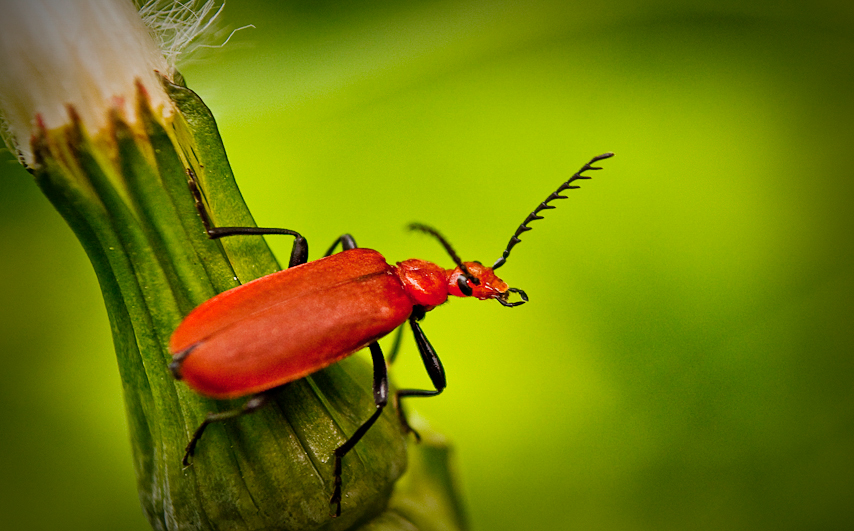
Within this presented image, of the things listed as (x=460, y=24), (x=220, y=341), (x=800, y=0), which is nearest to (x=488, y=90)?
(x=460, y=24)

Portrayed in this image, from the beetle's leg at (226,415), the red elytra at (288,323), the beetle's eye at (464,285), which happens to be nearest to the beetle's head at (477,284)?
the beetle's eye at (464,285)

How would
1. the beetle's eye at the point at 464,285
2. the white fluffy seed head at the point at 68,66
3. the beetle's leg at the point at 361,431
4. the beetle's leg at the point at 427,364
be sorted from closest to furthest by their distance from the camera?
the white fluffy seed head at the point at 68,66, the beetle's leg at the point at 361,431, the beetle's leg at the point at 427,364, the beetle's eye at the point at 464,285

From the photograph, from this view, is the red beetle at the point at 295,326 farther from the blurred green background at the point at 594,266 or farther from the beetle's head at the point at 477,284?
the blurred green background at the point at 594,266

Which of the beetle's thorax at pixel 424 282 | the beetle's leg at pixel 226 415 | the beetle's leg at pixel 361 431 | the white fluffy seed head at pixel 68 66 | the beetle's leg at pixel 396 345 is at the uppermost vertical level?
the white fluffy seed head at pixel 68 66

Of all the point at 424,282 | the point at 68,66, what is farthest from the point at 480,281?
the point at 68,66

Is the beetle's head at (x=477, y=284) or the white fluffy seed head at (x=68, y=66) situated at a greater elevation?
the white fluffy seed head at (x=68, y=66)

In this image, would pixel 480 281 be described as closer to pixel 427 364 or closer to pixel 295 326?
pixel 427 364

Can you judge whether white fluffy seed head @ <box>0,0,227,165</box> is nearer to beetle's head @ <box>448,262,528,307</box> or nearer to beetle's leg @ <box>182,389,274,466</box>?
beetle's leg @ <box>182,389,274,466</box>
